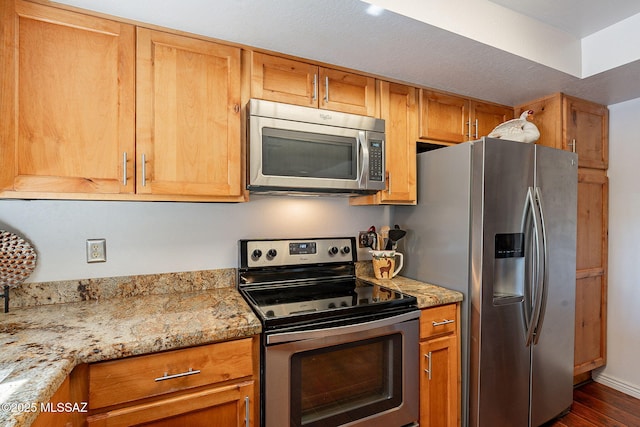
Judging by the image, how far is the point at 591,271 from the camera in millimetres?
2293

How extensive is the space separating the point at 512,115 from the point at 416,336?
73.9 inches

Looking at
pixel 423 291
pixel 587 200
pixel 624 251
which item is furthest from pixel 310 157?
pixel 624 251

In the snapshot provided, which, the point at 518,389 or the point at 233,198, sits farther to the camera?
the point at 518,389

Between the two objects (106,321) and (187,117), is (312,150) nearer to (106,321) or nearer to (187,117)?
(187,117)

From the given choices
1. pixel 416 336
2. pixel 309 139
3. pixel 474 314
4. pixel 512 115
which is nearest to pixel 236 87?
pixel 309 139

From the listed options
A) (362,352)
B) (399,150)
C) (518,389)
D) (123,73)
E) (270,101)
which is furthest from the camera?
(399,150)

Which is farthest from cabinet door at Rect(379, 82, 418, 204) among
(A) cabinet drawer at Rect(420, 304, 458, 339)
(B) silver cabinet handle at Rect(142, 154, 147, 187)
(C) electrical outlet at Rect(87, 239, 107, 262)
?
(C) electrical outlet at Rect(87, 239, 107, 262)

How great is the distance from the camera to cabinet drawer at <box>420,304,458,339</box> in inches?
63.5

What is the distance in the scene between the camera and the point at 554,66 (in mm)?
1788

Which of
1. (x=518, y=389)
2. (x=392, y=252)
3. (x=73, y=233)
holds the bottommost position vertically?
(x=518, y=389)

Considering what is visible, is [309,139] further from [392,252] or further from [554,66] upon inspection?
[554,66]

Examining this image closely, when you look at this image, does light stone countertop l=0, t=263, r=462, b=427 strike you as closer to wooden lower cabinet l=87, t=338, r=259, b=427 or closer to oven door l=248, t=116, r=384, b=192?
wooden lower cabinet l=87, t=338, r=259, b=427

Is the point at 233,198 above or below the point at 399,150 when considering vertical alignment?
below

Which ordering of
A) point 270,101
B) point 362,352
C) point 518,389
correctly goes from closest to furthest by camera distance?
point 362,352
point 270,101
point 518,389
